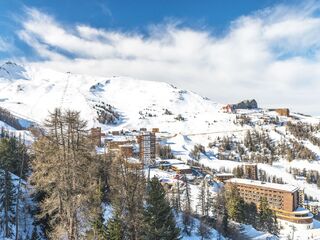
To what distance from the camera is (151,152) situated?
163 meters

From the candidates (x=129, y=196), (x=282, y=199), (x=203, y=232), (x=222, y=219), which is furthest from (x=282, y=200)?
(x=129, y=196)

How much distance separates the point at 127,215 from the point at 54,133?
1228cm

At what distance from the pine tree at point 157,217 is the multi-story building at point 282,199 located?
86195 millimetres

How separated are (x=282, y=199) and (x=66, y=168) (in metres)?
117

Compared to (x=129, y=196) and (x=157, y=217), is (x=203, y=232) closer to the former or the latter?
(x=157, y=217)

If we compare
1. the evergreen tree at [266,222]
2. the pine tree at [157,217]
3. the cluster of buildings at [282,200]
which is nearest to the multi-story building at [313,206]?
the cluster of buildings at [282,200]

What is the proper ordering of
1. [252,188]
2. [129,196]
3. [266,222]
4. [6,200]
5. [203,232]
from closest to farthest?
[129,196]
[6,200]
[203,232]
[266,222]
[252,188]

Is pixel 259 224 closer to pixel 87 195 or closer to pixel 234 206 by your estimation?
pixel 234 206

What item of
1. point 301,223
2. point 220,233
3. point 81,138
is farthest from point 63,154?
point 301,223

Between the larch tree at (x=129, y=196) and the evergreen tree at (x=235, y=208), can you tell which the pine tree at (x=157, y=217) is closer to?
the larch tree at (x=129, y=196)

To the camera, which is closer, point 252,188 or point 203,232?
point 203,232

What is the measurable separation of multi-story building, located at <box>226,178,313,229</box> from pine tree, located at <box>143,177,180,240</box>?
8619 cm

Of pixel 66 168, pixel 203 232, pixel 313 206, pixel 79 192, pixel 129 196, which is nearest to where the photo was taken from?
pixel 66 168

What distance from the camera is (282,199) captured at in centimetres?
12112
